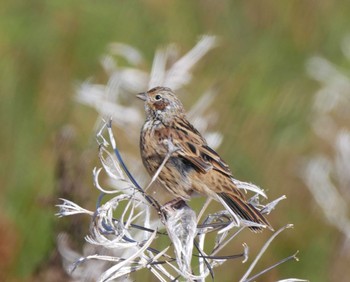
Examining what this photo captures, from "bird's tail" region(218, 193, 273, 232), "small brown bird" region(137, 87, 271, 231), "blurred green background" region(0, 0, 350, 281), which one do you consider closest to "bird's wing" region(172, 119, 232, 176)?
"small brown bird" region(137, 87, 271, 231)

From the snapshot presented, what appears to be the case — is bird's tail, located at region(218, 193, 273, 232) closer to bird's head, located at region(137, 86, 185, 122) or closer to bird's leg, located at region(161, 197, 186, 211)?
bird's leg, located at region(161, 197, 186, 211)

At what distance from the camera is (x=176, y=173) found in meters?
3.23

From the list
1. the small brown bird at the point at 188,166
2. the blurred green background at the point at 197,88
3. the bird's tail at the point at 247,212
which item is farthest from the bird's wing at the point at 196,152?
the blurred green background at the point at 197,88

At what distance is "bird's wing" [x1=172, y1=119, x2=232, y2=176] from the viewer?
3165 mm

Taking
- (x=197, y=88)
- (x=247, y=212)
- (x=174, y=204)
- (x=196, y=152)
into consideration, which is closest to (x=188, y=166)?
(x=196, y=152)

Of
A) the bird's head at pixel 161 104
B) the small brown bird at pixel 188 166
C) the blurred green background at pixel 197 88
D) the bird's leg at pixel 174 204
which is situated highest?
the blurred green background at pixel 197 88

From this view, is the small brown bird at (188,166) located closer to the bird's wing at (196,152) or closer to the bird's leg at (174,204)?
the bird's wing at (196,152)

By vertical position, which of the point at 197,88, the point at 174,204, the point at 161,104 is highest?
the point at 197,88

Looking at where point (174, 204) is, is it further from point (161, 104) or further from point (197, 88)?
point (197, 88)

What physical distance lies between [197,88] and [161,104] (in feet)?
7.27

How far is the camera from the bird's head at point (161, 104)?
11.7 feet

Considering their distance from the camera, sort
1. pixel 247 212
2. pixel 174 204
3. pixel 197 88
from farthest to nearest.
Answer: pixel 197 88
pixel 247 212
pixel 174 204

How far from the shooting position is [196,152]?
10.6ft

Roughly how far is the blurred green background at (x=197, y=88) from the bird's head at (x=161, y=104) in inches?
32.4
